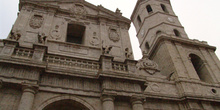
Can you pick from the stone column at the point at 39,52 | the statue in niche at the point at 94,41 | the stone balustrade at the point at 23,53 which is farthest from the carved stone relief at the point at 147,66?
the stone balustrade at the point at 23,53

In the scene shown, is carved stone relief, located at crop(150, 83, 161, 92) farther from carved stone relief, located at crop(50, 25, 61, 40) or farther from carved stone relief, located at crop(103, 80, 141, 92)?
carved stone relief, located at crop(50, 25, 61, 40)

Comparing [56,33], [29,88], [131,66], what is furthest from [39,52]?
[131,66]

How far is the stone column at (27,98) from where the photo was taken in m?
8.32

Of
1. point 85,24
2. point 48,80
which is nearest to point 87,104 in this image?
point 48,80

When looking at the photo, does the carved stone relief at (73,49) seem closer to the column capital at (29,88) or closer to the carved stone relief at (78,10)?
the carved stone relief at (78,10)

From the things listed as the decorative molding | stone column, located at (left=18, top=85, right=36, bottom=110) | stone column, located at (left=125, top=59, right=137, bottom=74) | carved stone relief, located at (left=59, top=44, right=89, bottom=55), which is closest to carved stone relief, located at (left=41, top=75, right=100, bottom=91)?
the decorative molding

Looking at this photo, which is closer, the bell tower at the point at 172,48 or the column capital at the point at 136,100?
the column capital at the point at 136,100

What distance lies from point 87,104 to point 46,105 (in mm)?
1844

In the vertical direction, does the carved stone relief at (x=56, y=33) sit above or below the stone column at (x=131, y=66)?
above

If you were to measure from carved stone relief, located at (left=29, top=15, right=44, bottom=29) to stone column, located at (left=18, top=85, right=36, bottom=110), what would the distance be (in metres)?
5.47

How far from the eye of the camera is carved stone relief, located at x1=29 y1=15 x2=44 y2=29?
1326cm

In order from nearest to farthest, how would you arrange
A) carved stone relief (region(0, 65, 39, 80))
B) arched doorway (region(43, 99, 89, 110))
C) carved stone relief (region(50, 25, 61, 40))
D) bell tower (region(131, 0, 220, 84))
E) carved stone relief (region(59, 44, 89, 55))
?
carved stone relief (region(0, 65, 39, 80)), arched doorway (region(43, 99, 89, 110)), carved stone relief (region(59, 44, 89, 55)), carved stone relief (region(50, 25, 61, 40)), bell tower (region(131, 0, 220, 84))

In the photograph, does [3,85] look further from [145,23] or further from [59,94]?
[145,23]

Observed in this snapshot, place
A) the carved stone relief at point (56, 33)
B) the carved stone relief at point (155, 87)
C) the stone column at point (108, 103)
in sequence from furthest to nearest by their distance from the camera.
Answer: the carved stone relief at point (155, 87) → the carved stone relief at point (56, 33) → the stone column at point (108, 103)
